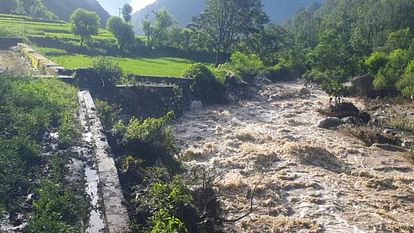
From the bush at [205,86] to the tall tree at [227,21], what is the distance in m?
14.0

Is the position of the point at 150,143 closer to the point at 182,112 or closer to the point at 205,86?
the point at 182,112

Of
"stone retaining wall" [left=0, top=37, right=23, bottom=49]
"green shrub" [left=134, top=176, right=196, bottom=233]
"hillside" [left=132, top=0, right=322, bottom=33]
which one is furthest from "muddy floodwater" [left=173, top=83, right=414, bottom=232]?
"hillside" [left=132, top=0, right=322, bottom=33]

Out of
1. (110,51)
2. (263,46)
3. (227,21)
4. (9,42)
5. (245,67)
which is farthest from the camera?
(263,46)

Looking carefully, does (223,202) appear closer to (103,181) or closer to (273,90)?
(103,181)

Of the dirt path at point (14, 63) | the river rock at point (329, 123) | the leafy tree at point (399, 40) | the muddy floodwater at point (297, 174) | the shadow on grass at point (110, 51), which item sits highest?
the leafy tree at point (399, 40)

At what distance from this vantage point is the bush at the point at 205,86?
24000 millimetres

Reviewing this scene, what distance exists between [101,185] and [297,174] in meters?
6.80

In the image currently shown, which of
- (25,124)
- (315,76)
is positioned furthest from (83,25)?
(25,124)

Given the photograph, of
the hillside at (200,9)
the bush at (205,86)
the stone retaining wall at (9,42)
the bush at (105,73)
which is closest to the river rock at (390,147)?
the bush at (205,86)

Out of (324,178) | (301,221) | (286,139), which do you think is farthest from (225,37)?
(301,221)

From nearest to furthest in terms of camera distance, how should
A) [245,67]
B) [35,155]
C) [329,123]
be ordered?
[35,155]
[329,123]
[245,67]

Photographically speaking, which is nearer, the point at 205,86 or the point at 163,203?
the point at 163,203

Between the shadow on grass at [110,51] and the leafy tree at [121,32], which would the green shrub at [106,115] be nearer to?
the shadow on grass at [110,51]

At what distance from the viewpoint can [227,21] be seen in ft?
125
